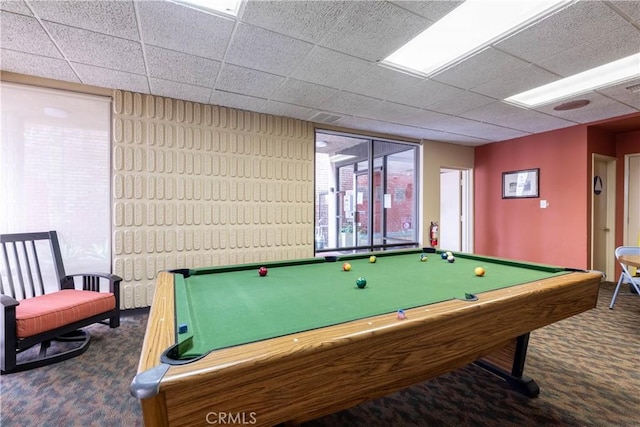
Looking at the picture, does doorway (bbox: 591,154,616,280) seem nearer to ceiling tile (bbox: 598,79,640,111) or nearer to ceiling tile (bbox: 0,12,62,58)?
ceiling tile (bbox: 598,79,640,111)

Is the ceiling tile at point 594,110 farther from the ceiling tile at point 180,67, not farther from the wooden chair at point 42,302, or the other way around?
the wooden chair at point 42,302

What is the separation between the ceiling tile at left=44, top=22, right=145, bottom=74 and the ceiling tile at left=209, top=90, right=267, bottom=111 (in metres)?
0.79

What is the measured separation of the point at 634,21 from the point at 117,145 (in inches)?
176

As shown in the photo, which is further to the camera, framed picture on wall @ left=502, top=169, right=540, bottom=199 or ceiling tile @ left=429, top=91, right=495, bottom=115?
framed picture on wall @ left=502, top=169, right=540, bottom=199

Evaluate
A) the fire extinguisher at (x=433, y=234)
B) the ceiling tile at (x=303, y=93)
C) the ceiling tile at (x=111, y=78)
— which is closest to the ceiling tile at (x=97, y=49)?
the ceiling tile at (x=111, y=78)

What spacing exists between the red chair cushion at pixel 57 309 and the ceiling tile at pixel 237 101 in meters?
2.27

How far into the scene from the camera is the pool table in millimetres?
774

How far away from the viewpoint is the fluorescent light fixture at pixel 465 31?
1905 millimetres

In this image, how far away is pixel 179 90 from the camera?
311 cm

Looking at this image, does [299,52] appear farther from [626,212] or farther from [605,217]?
[626,212]

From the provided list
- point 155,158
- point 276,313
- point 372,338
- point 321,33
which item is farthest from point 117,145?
point 372,338

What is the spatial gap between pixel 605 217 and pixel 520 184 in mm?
1358

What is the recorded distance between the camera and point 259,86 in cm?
299

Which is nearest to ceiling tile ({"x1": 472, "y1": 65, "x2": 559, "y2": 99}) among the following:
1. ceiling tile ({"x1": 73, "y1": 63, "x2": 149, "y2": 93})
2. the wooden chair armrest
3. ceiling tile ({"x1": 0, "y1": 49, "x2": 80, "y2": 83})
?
ceiling tile ({"x1": 73, "y1": 63, "x2": 149, "y2": 93})
